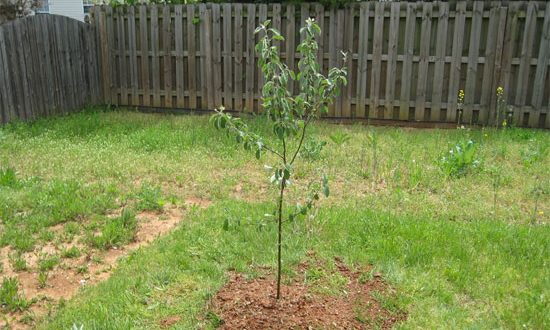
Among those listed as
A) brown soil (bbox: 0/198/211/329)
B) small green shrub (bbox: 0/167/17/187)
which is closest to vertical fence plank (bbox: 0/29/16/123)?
small green shrub (bbox: 0/167/17/187)

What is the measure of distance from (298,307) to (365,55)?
6.12m

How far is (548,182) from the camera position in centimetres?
578

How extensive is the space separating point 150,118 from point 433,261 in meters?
6.38

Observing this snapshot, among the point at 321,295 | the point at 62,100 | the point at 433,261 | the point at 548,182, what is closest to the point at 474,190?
the point at 548,182

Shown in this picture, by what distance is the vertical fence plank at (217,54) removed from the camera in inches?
365

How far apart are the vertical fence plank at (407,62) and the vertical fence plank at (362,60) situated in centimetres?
62

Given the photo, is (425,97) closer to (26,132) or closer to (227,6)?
(227,6)

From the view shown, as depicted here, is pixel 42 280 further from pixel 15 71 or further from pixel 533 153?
pixel 533 153

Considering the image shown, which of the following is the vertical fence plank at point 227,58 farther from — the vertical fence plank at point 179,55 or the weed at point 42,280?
the weed at point 42,280

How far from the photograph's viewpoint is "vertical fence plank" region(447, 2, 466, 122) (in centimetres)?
819

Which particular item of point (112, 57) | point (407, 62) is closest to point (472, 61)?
point (407, 62)

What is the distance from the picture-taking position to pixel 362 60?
8.72m

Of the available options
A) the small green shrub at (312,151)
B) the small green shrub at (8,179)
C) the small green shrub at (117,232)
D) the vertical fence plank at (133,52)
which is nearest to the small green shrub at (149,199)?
the small green shrub at (117,232)

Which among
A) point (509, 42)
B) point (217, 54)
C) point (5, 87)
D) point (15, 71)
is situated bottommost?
point (5, 87)
